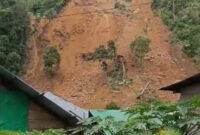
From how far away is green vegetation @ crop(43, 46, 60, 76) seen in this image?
29.9 meters

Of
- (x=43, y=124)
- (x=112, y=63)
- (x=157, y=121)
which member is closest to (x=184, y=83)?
(x=43, y=124)

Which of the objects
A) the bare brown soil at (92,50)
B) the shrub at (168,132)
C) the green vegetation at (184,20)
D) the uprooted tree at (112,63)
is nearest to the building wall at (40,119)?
the shrub at (168,132)

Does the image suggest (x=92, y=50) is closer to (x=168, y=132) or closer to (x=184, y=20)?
(x=184, y=20)

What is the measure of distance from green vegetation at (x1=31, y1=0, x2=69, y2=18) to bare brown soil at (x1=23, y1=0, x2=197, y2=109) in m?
0.60

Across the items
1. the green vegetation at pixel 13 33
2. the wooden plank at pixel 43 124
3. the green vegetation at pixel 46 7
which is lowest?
the wooden plank at pixel 43 124

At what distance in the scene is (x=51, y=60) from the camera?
3005 cm

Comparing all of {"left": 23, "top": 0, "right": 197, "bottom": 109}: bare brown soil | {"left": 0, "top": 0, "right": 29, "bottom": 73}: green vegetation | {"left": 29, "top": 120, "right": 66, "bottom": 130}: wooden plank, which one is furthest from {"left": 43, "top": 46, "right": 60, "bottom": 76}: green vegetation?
{"left": 29, "top": 120, "right": 66, "bottom": 130}: wooden plank

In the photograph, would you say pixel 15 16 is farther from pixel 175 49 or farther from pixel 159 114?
pixel 159 114

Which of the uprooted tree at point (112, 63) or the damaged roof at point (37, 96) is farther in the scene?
the uprooted tree at point (112, 63)

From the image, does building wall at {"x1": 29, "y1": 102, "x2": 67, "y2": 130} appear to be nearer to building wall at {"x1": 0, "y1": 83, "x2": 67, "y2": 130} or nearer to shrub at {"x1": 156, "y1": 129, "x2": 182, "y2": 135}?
building wall at {"x1": 0, "y1": 83, "x2": 67, "y2": 130}

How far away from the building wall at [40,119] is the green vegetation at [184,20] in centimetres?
2135

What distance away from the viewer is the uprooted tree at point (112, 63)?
96.6ft

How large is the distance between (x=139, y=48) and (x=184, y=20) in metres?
3.76

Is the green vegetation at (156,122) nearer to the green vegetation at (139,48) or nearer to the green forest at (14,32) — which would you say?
the green vegetation at (139,48)
